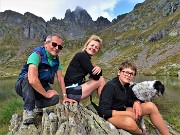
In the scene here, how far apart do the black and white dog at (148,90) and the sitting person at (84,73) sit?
1379 mm

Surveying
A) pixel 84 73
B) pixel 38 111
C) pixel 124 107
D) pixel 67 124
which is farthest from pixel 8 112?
pixel 67 124

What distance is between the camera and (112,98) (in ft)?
31.4

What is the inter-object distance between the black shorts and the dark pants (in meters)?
0.86

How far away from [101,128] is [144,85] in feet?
8.26

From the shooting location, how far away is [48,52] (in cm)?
977

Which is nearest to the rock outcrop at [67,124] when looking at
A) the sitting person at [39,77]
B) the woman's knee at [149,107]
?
the sitting person at [39,77]

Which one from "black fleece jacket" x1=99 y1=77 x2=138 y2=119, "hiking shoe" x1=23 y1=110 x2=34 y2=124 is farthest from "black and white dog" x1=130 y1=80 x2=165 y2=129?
"hiking shoe" x1=23 y1=110 x2=34 y2=124

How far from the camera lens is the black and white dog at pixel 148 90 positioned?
9.90 m

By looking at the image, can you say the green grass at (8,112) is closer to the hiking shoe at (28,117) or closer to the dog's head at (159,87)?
the hiking shoe at (28,117)

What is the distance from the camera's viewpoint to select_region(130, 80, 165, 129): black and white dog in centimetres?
990

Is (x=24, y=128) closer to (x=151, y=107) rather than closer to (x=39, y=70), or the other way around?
(x=39, y=70)

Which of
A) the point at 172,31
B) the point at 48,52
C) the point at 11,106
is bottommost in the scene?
the point at 11,106

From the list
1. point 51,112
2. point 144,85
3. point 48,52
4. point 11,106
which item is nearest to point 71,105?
point 51,112

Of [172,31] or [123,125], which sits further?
[172,31]
